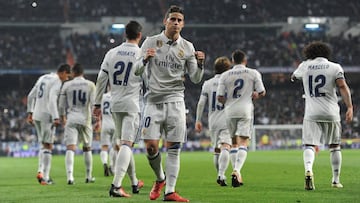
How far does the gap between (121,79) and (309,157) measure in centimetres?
311

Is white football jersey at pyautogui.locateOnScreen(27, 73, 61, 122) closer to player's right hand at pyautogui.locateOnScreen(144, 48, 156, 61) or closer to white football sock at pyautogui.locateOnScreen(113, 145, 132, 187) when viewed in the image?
white football sock at pyautogui.locateOnScreen(113, 145, 132, 187)

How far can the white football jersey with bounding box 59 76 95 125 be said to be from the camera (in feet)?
44.8

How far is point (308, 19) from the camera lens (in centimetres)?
5928

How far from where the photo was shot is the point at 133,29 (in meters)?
9.86

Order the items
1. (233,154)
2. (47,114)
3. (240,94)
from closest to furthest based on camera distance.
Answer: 1. (240,94)
2. (233,154)
3. (47,114)

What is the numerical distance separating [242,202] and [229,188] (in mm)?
2709

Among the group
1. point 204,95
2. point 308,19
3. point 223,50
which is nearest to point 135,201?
point 204,95

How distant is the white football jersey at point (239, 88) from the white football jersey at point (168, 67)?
3454 millimetres

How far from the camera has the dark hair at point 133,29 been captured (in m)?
9.80

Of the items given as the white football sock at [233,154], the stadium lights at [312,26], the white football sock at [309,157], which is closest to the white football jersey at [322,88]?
the white football sock at [309,157]

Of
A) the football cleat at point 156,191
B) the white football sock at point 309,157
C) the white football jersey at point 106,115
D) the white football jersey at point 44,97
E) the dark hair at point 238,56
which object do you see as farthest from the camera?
the white football jersey at point 106,115

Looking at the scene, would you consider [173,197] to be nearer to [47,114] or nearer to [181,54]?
[181,54]

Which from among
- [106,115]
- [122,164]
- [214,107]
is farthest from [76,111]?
[122,164]

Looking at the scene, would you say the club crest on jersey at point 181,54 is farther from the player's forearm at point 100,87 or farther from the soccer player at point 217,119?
the soccer player at point 217,119
